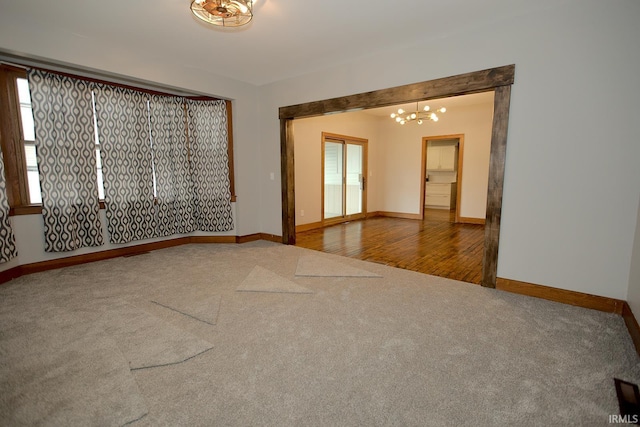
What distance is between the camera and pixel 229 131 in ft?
16.9

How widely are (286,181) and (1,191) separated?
350 cm

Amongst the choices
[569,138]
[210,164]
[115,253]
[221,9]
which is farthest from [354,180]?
[221,9]

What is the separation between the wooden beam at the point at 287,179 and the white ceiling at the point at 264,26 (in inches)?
47.2

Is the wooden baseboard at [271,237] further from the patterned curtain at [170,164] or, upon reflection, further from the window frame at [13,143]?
the window frame at [13,143]

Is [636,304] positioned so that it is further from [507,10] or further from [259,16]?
[259,16]

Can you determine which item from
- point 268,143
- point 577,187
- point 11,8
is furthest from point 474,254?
point 11,8

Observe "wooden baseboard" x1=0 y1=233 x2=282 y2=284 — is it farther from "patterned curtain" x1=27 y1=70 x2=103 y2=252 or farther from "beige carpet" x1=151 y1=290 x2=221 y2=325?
"beige carpet" x1=151 y1=290 x2=221 y2=325

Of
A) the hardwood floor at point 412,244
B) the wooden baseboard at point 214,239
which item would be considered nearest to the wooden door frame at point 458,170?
the hardwood floor at point 412,244

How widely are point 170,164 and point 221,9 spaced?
2.91 meters

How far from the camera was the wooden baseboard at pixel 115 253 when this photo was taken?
11.8 feet

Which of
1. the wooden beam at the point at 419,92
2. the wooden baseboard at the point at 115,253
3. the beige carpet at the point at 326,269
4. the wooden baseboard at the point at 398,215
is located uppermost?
the wooden beam at the point at 419,92

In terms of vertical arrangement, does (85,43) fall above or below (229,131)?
above

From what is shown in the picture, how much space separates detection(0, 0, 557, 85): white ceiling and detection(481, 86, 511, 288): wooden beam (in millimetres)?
847

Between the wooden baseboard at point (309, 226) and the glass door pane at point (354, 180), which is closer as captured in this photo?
the wooden baseboard at point (309, 226)
